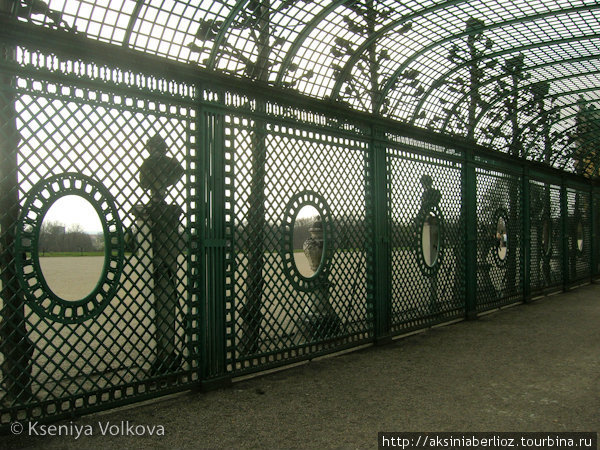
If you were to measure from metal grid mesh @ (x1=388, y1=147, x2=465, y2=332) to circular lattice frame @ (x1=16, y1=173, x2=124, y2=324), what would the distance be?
347 centimetres

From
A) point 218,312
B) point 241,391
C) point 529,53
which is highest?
point 529,53

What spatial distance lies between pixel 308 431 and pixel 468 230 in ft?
16.5

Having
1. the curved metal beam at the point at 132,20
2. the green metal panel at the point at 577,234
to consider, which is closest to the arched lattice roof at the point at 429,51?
the curved metal beam at the point at 132,20

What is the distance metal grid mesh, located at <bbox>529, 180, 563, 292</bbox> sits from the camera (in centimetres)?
1001

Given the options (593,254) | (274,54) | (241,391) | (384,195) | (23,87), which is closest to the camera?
(23,87)

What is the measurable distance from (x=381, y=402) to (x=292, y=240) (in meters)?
1.72

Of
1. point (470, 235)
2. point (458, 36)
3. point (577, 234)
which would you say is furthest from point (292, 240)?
point (577, 234)

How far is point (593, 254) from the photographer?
13.6 meters

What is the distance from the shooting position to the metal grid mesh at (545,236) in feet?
32.8

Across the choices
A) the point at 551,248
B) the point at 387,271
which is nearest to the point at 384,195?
the point at 387,271

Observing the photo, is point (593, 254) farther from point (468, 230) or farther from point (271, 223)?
point (271, 223)

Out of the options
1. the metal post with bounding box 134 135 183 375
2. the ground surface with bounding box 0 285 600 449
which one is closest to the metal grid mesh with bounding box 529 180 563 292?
the ground surface with bounding box 0 285 600 449

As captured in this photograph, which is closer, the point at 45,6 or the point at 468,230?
the point at 45,6

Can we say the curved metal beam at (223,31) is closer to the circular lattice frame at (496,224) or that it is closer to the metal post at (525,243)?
the circular lattice frame at (496,224)
